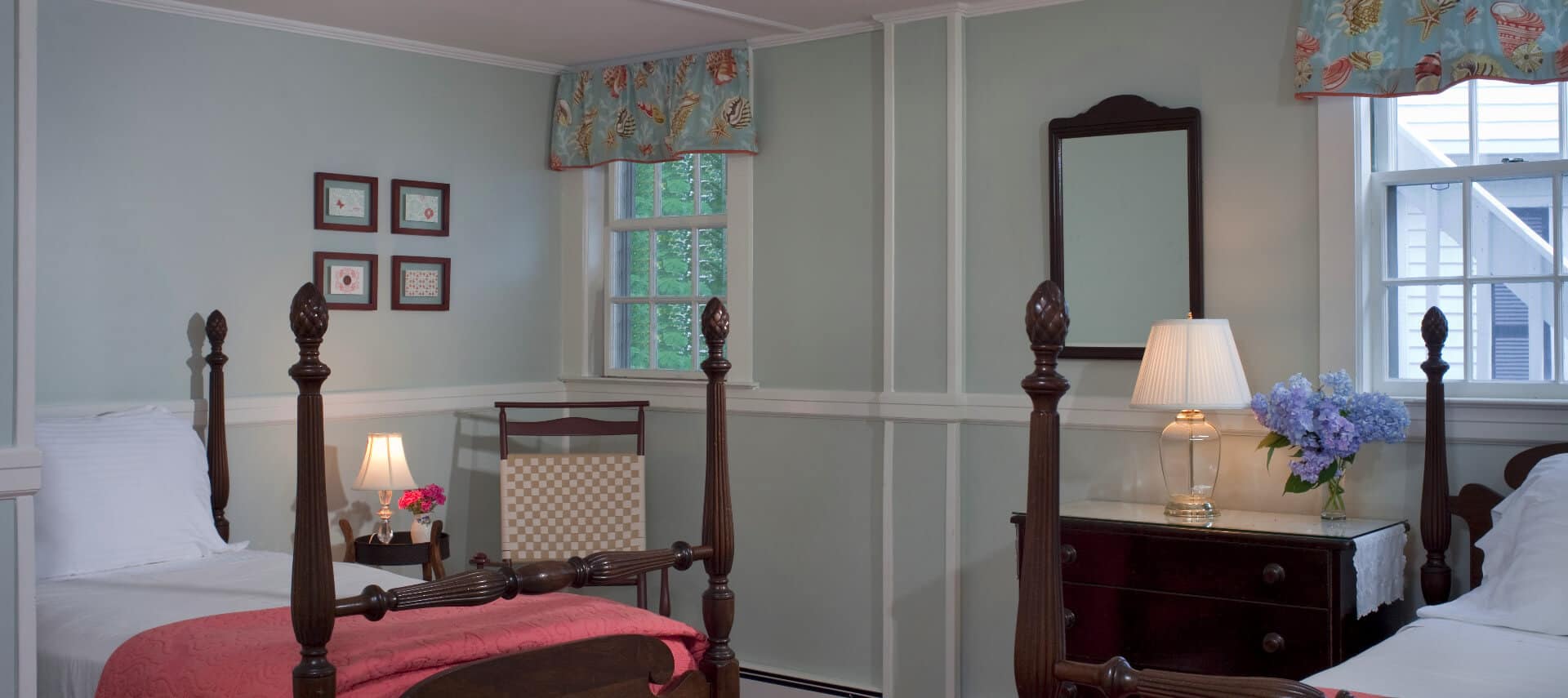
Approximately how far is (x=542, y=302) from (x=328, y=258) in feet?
3.27

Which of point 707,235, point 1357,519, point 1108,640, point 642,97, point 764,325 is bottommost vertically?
point 1108,640

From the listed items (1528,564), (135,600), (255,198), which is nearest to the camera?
(1528,564)

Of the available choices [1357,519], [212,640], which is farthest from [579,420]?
[1357,519]

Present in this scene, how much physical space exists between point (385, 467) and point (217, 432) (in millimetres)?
564

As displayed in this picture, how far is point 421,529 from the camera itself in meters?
4.62

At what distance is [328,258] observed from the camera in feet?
15.3

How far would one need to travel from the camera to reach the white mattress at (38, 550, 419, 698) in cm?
301

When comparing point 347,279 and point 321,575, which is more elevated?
point 347,279

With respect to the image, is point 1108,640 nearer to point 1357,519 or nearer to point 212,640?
point 1357,519

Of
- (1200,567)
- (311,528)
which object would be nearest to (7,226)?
(311,528)

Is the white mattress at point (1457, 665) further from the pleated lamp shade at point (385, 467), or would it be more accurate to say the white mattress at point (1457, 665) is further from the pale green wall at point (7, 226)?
the pleated lamp shade at point (385, 467)

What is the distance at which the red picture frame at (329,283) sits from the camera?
15.2 feet

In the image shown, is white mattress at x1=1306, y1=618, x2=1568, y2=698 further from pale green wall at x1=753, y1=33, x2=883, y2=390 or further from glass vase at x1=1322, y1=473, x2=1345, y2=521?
pale green wall at x1=753, y1=33, x2=883, y2=390

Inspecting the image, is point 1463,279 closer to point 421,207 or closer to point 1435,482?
point 1435,482
